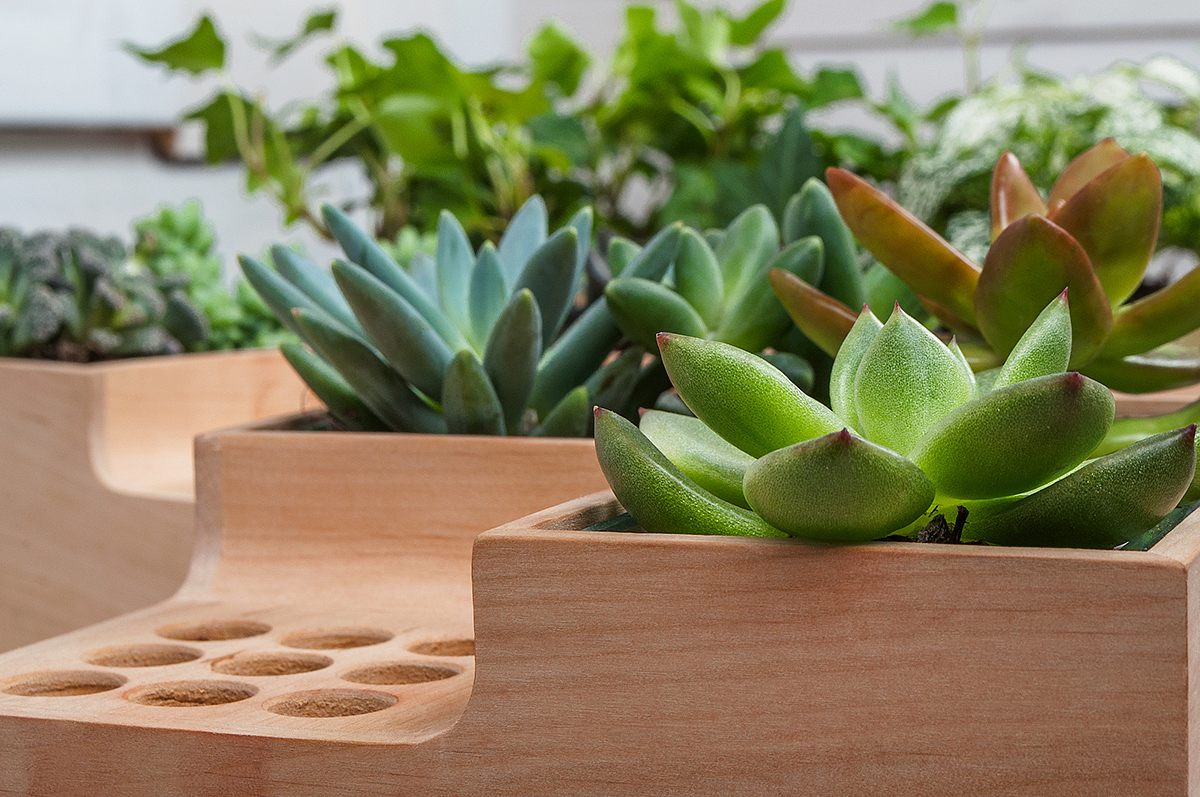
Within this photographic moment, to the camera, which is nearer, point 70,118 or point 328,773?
point 328,773

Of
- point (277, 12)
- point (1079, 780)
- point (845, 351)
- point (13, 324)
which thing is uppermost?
point (277, 12)

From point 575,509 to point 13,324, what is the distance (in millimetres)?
619

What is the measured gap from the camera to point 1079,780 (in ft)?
0.84

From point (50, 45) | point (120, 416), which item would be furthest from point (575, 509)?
point (50, 45)

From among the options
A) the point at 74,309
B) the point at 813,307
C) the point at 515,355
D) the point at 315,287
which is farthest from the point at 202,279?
the point at 813,307

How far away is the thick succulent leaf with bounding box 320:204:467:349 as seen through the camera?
503 mm

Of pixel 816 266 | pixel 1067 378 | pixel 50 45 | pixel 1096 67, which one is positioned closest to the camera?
pixel 1067 378

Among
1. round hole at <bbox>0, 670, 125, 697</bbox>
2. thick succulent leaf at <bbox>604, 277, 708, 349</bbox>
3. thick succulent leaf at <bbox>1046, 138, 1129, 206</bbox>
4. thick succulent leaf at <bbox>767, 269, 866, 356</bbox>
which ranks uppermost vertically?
thick succulent leaf at <bbox>1046, 138, 1129, 206</bbox>

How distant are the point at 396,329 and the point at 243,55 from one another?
1.44 metres

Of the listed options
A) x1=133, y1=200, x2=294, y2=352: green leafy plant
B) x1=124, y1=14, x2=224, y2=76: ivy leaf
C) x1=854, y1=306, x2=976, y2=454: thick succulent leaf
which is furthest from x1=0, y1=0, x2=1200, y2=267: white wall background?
x1=854, y1=306, x2=976, y2=454: thick succulent leaf

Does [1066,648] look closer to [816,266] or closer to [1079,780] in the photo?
[1079,780]

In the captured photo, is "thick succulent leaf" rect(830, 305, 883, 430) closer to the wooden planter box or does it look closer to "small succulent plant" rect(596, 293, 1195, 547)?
"small succulent plant" rect(596, 293, 1195, 547)

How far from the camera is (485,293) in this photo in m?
0.50

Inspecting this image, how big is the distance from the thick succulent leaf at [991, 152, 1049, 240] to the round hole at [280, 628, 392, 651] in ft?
0.89
